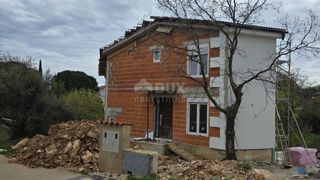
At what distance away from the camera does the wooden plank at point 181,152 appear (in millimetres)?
19686

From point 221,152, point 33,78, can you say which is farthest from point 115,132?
point 33,78

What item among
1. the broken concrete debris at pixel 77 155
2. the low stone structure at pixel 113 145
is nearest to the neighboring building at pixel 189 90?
the broken concrete debris at pixel 77 155

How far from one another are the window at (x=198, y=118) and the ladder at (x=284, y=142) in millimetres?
3110

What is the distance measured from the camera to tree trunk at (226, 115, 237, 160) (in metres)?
17.9

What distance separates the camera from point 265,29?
64.4 feet

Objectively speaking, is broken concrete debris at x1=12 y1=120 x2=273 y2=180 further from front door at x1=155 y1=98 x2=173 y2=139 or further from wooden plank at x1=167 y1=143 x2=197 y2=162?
front door at x1=155 y1=98 x2=173 y2=139

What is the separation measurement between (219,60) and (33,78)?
44.9 feet

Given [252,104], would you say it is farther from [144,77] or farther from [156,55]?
[144,77]

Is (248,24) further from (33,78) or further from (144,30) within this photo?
(33,78)

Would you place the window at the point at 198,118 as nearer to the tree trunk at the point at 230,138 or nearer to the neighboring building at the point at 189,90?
the neighboring building at the point at 189,90

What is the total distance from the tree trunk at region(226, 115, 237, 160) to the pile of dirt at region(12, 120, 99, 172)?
16.0 feet

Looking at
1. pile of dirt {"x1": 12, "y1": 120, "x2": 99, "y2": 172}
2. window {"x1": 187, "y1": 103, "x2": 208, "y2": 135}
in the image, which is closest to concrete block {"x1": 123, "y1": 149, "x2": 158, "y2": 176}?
pile of dirt {"x1": 12, "y1": 120, "x2": 99, "y2": 172}

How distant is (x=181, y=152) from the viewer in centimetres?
2027

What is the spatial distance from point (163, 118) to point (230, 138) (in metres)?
5.45
